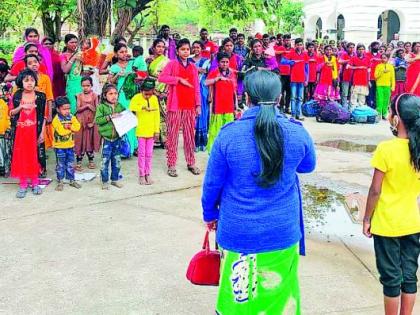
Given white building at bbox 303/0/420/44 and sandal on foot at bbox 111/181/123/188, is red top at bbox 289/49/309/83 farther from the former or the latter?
white building at bbox 303/0/420/44

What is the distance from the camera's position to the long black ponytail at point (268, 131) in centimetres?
239

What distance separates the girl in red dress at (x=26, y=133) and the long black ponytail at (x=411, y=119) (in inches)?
167

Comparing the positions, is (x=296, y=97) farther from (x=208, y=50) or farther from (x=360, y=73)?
(x=208, y=50)

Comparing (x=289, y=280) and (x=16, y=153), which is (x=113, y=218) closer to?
(x=16, y=153)

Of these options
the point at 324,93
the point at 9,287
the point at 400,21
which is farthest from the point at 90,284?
the point at 400,21

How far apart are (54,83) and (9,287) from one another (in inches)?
183

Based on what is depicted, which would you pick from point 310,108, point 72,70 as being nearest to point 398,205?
point 72,70

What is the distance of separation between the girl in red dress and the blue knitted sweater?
4072 mm

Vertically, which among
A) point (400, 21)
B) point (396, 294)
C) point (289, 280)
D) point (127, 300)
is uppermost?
point (400, 21)

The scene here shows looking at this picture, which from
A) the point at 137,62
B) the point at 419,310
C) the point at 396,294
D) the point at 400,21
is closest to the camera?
the point at 396,294

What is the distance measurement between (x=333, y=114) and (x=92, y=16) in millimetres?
5702

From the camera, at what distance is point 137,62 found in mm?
7633

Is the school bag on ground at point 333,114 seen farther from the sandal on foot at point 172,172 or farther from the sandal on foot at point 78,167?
the sandal on foot at point 78,167

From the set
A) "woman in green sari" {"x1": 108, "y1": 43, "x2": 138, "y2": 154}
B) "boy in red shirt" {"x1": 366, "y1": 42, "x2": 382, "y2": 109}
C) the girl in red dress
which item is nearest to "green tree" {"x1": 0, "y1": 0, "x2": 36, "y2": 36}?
"woman in green sari" {"x1": 108, "y1": 43, "x2": 138, "y2": 154}
